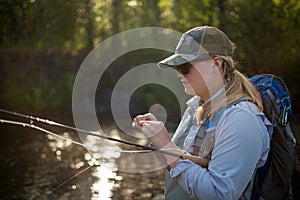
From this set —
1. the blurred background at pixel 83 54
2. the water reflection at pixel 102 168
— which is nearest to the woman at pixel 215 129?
the water reflection at pixel 102 168

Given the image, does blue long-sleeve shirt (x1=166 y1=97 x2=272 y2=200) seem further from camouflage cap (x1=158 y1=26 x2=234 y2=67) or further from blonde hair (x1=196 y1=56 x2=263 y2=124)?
camouflage cap (x1=158 y1=26 x2=234 y2=67)

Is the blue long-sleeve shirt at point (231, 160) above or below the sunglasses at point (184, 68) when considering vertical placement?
below

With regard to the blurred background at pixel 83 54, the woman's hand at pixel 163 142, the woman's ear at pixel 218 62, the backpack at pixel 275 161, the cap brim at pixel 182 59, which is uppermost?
the blurred background at pixel 83 54

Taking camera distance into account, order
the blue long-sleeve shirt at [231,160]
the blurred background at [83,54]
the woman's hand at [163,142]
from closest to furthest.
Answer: the blue long-sleeve shirt at [231,160]
the woman's hand at [163,142]
the blurred background at [83,54]

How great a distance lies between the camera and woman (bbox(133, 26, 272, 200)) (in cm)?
188

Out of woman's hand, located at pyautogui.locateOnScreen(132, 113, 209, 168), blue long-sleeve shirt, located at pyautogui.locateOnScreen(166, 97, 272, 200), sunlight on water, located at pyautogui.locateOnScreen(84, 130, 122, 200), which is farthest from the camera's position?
sunlight on water, located at pyautogui.locateOnScreen(84, 130, 122, 200)

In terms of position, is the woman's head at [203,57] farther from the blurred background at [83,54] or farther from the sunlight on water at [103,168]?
the blurred background at [83,54]

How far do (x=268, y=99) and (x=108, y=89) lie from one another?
1094 centimetres

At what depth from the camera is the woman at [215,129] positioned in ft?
6.18

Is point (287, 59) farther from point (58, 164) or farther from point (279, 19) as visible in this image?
point (58, 164)

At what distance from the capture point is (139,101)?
42.1 ft

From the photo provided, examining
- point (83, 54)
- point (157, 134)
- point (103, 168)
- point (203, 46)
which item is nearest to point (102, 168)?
point (103, 168)

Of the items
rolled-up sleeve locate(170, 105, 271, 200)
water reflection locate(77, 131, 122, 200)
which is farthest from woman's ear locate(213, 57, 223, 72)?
water reflection locate(77, 131, 122, 200)

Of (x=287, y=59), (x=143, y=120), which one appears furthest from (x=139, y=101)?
(x=143, y=120)
